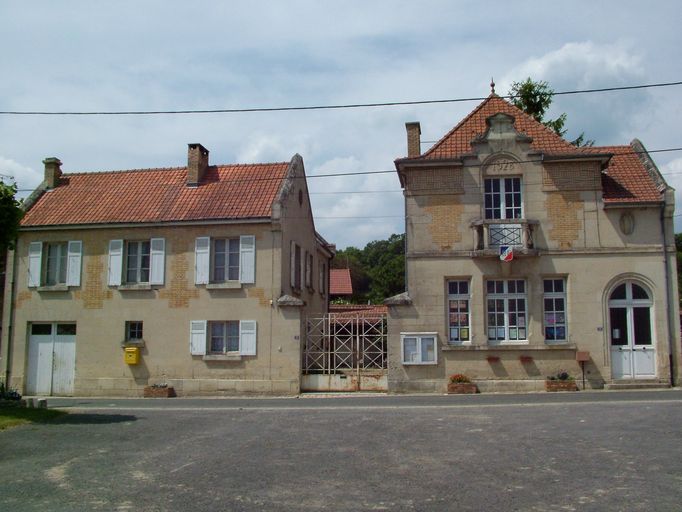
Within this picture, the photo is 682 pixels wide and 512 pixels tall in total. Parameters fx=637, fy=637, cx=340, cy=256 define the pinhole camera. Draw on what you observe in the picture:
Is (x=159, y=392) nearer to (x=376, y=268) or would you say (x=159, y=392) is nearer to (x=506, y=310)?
(x=506, y=310)

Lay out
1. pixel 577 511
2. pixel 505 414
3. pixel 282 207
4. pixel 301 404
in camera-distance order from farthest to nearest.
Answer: pixel 282 207, pixel 301 404, pixel 505 414, pixel 577 511

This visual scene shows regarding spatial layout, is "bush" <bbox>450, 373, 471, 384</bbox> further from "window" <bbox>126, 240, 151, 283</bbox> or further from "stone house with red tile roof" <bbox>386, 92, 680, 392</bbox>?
"window" <bbox>126, 240, 151, 283</bbox>

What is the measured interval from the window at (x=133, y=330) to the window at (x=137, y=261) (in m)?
1.40

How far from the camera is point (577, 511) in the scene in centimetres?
672

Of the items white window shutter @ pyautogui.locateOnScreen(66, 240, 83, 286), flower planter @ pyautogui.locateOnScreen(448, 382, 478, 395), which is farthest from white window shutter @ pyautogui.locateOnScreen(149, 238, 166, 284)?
flower planter @ pyautogui.locateOnScreen(448, 382, 478, 395)

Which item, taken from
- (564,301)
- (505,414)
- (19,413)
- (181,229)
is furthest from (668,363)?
(19,413)

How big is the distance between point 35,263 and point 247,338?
27.7 feet

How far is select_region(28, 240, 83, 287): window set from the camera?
22.3 metres

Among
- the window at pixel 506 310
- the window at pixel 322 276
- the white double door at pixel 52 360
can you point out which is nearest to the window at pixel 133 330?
the white double door at pixel 52 360

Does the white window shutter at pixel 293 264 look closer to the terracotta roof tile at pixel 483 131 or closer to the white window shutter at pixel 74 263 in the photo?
the terracotta roof tile at pixel 483 131

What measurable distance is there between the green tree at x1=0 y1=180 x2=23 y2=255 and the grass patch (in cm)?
374

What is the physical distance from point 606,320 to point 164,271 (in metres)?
14.3

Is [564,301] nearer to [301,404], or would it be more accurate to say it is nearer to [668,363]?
[668,363]

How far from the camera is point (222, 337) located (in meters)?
21.2
